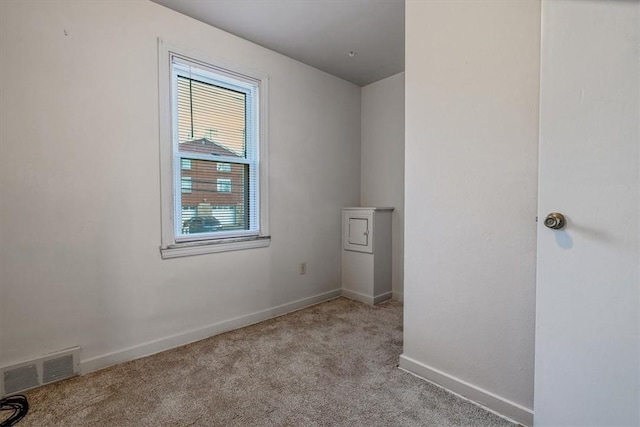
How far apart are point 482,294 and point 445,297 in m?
0.21

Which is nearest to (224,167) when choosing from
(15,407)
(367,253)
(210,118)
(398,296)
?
(210,118)

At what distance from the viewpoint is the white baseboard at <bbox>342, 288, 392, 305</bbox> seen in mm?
3149

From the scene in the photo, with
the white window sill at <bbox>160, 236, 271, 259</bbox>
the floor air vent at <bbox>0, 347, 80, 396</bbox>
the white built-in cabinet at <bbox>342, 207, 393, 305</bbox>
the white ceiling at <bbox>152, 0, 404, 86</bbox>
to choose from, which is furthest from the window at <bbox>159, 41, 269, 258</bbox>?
the white built-in cabinet at <bbox>342, 207, 393, 305</bbox>

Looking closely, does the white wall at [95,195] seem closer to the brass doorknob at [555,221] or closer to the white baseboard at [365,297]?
the white baseboard at [365,297]

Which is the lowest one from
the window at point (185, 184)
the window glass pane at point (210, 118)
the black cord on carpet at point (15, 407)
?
the black cord on carpet at point (15, 407)

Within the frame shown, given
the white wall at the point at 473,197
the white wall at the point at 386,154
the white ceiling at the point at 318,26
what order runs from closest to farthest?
the white wall at the point at 473,197 < the white ceiling at the point at 318,26 < the white wall at the point at 386,154

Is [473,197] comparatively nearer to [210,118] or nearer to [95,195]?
[210,118]

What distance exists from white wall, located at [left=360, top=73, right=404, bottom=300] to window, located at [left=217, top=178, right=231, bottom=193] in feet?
5.42

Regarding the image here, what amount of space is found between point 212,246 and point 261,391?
3.85ft

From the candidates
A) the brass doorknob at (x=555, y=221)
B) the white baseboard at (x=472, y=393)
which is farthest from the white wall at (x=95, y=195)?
the brass doorknob at (x=555, y=221)

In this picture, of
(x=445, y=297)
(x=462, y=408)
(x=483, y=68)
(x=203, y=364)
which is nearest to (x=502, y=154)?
(x=483, y=68)

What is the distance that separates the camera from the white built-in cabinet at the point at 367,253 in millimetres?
3156

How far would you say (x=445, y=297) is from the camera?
1731 mm

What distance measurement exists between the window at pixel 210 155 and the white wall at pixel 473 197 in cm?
140
